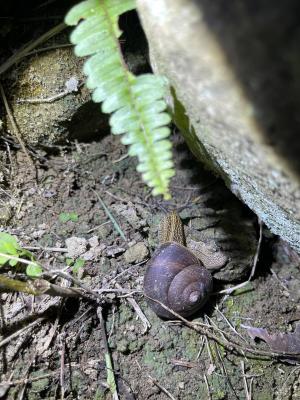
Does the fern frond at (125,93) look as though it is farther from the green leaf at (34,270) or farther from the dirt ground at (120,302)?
the dirt ground at (120,302)

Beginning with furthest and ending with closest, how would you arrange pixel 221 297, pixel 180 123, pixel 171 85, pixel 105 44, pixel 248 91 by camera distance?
pixel 221 297
pixel 180 123
pixel 171 85
pixel 105 44
pixel 248 91

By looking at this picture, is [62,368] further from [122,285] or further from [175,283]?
[175,283]

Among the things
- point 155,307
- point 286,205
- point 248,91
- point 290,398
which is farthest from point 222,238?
point 248,91

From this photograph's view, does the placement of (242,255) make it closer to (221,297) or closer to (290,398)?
(221,297)

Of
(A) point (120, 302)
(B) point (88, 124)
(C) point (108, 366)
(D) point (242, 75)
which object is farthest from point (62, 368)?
(D) point (242, 75)

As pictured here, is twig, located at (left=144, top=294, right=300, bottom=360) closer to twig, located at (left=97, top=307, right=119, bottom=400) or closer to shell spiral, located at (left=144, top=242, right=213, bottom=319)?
shell spiral, located at (left=144, top=242, right=213, bottom=319)

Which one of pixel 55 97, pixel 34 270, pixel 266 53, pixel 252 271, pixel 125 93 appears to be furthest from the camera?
pixel 252 271
